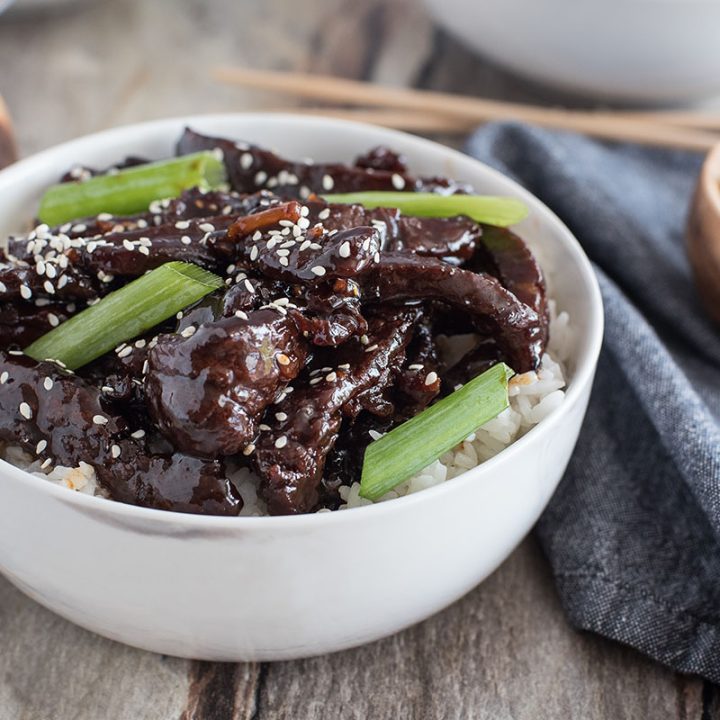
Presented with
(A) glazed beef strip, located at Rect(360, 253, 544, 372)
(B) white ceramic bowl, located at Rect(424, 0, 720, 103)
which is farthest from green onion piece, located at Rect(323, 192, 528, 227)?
(B) white ceramic bowl, located at Rect(424, 0, 720, 103)

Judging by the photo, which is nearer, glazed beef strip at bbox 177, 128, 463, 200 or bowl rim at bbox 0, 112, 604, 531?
bowl rim at bbox 0, 112, 604, 531

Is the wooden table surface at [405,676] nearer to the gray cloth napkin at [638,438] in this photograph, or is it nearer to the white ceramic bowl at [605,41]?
the gray cloth napkin at [638,438]

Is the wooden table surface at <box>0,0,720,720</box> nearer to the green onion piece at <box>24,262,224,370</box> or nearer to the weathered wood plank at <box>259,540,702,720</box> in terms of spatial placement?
the weathered wood plank at <box>259,540,702,720</box>

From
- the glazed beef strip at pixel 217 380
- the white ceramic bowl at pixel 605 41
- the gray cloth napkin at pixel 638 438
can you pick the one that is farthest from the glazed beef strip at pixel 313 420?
the white ceramic bowl at pixel 605 41

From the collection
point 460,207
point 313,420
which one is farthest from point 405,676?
point 460,207

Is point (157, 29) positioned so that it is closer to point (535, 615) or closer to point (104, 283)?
point (104, 283)

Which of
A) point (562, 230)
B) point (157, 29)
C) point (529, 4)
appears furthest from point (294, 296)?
point (157, 29)
